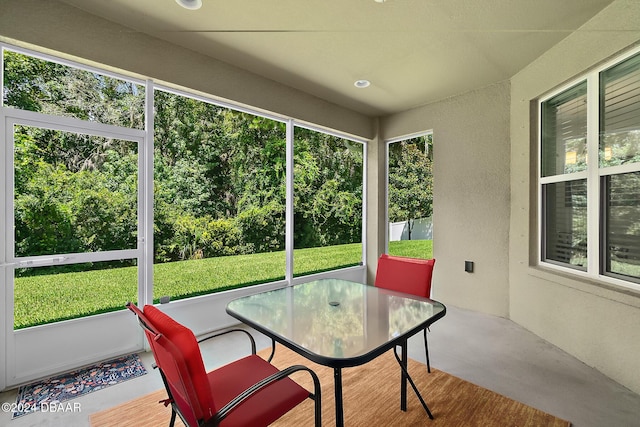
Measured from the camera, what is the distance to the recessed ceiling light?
2.12 meters

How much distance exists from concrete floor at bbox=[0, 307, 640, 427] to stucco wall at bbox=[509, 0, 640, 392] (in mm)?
184

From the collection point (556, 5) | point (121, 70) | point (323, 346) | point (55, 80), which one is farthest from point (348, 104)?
point (323, 346)

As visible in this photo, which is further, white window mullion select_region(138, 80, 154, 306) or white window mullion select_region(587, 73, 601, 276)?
white window mullion select_region(138, 80, 154, 306)

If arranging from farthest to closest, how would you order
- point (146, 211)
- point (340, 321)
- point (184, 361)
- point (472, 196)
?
point (472, 196) < point (146, 211) < point (340, 321) < point (184, 361)

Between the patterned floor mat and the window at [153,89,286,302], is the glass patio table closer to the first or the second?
the patterned floor mat

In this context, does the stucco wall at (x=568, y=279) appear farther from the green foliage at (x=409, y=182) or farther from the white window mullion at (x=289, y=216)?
the white window mullion at (x=289, y=216)

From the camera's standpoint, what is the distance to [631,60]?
7.19 ft

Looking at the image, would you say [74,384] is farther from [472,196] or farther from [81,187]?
[472,196]

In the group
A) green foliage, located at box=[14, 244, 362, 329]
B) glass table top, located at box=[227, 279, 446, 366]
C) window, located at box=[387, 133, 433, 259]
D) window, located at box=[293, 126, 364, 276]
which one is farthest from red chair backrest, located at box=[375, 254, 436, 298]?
window, located at box=[293, 126, 364, 276]

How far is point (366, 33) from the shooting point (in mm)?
2533

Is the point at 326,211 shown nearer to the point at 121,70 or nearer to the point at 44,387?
the point at 121,70

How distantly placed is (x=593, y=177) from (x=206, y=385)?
3.32 meters

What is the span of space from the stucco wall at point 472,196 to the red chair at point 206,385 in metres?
3.22


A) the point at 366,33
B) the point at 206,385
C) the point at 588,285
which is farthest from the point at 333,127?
the point at 206,385
